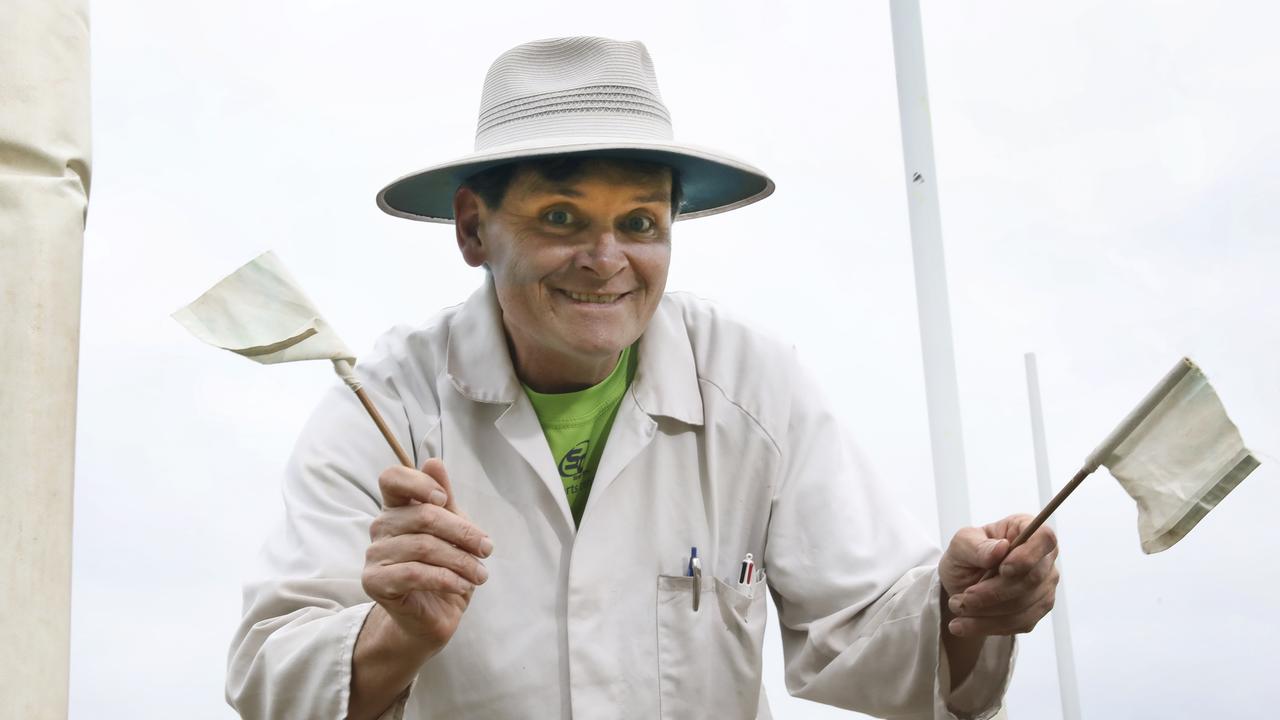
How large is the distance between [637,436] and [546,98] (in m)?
0.58

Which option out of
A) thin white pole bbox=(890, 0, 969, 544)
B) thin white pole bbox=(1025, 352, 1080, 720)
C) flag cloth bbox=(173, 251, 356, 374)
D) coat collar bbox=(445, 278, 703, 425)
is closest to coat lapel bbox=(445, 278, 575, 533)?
coat collar bbox=(445, 278, 703, 425)

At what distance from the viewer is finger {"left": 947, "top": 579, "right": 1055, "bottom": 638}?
171 cm

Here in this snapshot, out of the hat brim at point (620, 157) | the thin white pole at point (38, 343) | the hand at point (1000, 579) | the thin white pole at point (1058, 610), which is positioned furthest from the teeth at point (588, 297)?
the thin white pole at point (1058, 610)

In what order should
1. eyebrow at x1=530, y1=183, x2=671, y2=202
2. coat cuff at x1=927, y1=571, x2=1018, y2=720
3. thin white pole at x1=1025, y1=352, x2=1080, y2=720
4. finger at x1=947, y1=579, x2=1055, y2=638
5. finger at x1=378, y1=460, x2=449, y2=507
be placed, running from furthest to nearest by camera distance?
thin white pole at x1=1025, y1=352, x2=1080, y2=720, eyebrow at x1=530, y1=183, x2=671, y2=202, coat cuff at x1=927, y1=571, x2=1018, y2=720, finger at x1=947, y1=579, x2=1055, y2=638, finger at x1=378, y1=460, x2=449, y2=507

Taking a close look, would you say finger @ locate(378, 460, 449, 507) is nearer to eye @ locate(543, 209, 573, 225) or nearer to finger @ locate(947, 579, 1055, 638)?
eye @ locate(543, 209, 573, 225)

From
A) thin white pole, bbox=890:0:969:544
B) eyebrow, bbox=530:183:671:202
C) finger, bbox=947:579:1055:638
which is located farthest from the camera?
thin white pole, bbox=890:0:969:544

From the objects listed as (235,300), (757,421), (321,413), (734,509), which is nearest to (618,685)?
(734,509)

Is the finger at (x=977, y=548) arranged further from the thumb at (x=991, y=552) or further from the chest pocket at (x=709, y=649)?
the chest pocket at (x=709, y=649)

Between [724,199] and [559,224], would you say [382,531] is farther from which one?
[724,199]

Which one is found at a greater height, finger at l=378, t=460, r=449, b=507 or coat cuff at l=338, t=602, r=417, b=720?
finger at l=378, t=460, r=449, b=507

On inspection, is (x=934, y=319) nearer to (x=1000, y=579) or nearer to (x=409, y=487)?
(x=1000, y=579)

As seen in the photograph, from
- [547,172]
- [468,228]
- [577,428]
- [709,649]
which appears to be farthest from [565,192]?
[709,649]

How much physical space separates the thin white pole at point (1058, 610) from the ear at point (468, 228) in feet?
8.07

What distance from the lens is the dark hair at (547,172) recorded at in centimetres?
198
